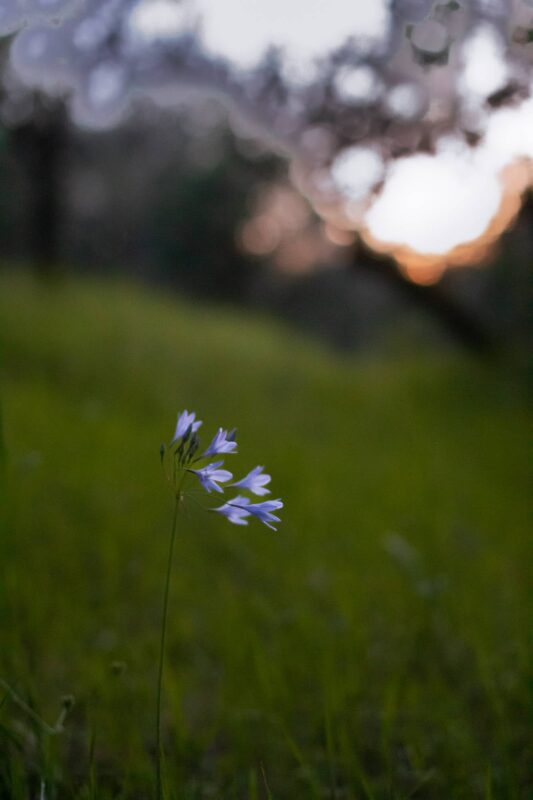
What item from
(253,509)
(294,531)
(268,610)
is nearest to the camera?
(253,509)

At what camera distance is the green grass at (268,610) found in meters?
1.42

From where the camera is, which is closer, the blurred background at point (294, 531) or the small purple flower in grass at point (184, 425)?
the small purple flower in grass at point (184, 425)

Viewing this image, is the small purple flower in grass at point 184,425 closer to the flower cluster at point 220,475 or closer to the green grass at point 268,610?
the flower cluster at point 220,475

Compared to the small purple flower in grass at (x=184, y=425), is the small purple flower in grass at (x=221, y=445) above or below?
below

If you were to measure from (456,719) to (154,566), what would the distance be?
3.74 ft

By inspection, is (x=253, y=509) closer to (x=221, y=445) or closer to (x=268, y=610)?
(x=221, y=445)

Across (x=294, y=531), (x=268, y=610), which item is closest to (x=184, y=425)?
(x=268, y=610)

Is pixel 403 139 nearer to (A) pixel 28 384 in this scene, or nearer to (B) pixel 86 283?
(A) pixel 28 384

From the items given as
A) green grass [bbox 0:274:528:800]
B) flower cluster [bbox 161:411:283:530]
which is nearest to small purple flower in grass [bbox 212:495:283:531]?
Result: flower cluster [bbox 161:411:283:530]

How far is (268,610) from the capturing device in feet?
6.76

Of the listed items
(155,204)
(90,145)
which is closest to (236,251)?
(155,204)

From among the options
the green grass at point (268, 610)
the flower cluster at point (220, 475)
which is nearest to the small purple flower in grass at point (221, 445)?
the flower cluster at point (220, 475)

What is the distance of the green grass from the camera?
1418 millimetres

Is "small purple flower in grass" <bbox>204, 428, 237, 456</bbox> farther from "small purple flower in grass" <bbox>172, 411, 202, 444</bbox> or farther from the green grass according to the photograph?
the green grass
